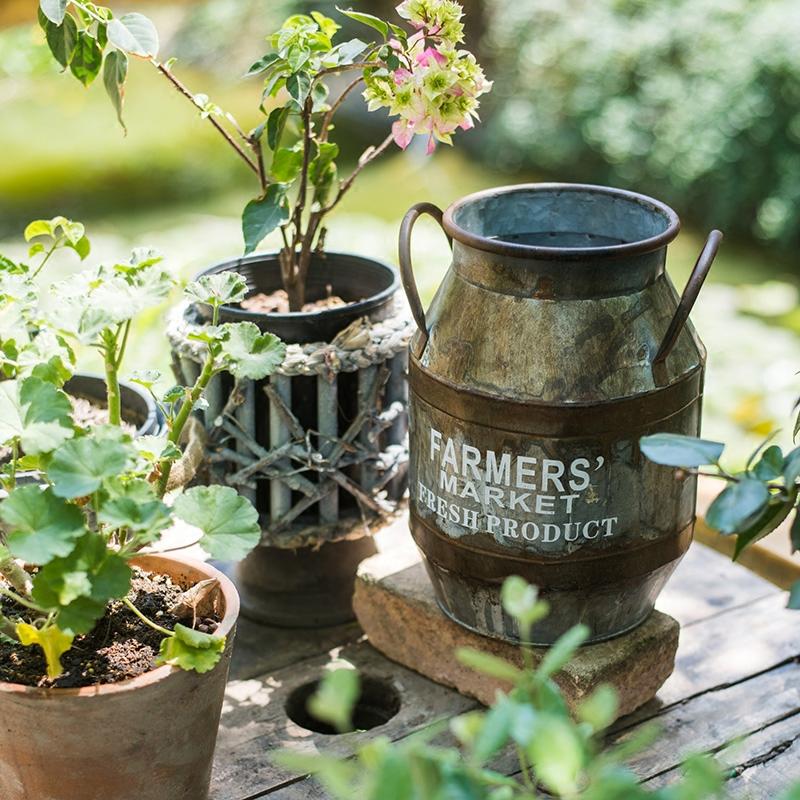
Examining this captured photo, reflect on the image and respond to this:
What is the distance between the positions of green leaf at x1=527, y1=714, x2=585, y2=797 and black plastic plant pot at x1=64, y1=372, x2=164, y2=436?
111 cm

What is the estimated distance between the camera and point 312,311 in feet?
6.29

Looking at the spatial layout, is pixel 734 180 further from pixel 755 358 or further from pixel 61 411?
pixel 61 411

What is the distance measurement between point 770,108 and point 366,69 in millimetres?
4077

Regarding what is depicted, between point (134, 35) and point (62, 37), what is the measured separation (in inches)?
3.9

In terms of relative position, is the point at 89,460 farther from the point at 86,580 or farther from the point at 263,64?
the point at 263,64

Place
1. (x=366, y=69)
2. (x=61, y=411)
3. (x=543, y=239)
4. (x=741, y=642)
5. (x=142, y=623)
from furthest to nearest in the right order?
(x=741, y=642) < (x=543, y=239) < (x=366, y=69) < (x=142, y=623) < (x=61, y=411)

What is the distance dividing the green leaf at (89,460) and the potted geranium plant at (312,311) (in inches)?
16.6

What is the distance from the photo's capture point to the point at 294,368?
6.01 ft

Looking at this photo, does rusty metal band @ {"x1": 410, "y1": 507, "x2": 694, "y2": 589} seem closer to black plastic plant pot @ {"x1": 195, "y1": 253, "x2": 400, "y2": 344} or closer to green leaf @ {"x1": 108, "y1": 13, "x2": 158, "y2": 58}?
black plastic plant pot @ {"x1": 195, "y1": 253, "x2": 400, "y2": 344}

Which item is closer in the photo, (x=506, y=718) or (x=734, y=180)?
(x=506, y=718)

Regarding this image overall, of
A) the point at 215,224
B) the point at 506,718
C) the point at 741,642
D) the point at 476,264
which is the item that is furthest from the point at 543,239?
the point at 215,224

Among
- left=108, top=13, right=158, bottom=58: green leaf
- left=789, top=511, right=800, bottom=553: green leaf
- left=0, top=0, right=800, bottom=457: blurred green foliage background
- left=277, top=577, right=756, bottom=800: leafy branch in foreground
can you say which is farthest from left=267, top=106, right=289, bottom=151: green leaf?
left=0, top=0, right=800, bottom=457: blurred green foliage background

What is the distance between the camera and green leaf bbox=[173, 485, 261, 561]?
134 centimetres

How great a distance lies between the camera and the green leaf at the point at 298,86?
172cm
